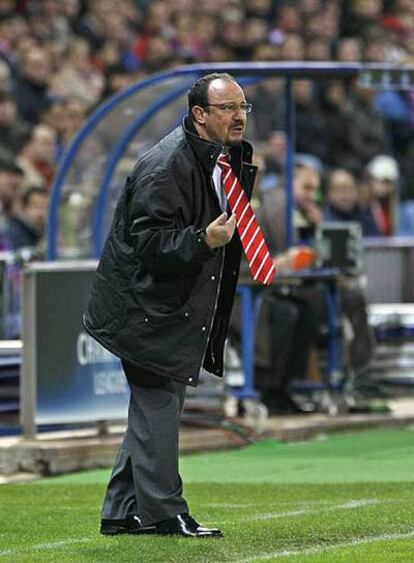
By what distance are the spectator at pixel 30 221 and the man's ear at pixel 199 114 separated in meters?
8.42

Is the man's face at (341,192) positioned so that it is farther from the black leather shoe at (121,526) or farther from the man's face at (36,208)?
the black leather shoe at (121,526)

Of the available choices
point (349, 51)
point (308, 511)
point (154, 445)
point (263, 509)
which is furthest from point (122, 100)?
point (349, 51)

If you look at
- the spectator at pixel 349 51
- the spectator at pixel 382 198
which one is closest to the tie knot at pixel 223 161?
the spectator at pixel 382 198

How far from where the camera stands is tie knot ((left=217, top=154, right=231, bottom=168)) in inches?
334

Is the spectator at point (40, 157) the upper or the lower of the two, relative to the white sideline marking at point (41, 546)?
upper

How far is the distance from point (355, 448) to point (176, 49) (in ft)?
32.0

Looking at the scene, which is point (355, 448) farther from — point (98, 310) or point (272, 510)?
point (98, 310)

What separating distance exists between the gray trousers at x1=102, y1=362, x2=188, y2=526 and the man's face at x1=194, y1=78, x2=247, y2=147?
3.61 feet

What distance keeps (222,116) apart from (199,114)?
117 mm

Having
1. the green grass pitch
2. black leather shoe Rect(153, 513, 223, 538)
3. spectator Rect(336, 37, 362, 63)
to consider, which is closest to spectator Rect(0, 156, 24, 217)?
the green grass pitch

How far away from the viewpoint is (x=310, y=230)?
54.0ft

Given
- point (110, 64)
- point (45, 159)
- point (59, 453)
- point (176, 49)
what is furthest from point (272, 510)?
point (176, 49)

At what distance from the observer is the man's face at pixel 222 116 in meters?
8.43

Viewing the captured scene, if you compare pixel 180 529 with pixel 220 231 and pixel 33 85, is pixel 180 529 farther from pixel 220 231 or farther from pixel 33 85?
pixel 33 85
